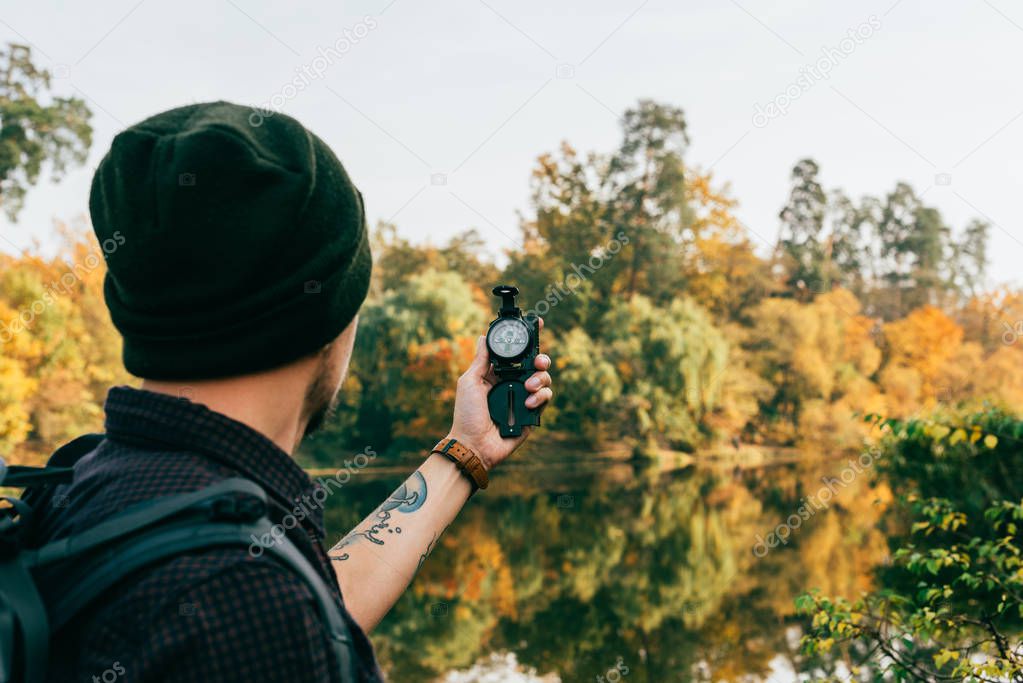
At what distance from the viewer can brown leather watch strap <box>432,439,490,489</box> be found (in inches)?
67.9

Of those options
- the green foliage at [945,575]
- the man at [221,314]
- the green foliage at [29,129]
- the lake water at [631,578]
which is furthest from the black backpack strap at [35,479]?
the green foliage at [29,129]

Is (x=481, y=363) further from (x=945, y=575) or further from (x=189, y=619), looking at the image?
(x=945, y=575)

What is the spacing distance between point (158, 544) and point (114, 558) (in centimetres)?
4

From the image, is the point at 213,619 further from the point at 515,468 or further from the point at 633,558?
the point at 515,468

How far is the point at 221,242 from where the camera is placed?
3.08ft

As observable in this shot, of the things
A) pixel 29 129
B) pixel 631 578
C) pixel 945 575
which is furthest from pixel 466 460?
pixel 29 129

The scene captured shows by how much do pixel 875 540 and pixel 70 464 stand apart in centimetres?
1288

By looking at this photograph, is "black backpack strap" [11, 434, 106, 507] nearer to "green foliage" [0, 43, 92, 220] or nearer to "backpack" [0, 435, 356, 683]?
"backpack" [0, 435, 356, 683]

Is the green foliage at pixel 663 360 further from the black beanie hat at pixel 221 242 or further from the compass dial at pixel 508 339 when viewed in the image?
the black beanie hat at pixel 221 242

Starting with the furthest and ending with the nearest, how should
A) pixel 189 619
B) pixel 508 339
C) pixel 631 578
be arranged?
pixel 631 578 < pixel 508 339 < pixel 189 619

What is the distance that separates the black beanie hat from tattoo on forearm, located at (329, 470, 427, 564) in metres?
0.68

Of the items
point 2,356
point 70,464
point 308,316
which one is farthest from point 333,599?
point 2,356

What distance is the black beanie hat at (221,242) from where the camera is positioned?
94cm

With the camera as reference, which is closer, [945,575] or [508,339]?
[508,339]
